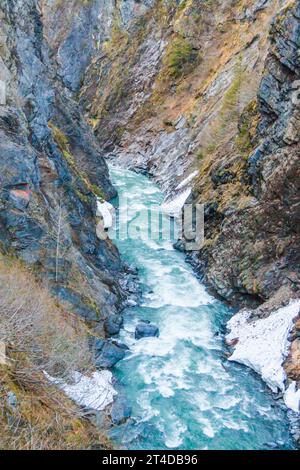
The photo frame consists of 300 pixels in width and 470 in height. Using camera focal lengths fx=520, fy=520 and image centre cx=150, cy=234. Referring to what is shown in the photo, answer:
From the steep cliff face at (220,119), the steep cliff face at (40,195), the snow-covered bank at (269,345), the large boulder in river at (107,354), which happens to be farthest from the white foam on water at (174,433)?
the steep cliff face at (220,119)

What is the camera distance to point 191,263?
28.9 metres

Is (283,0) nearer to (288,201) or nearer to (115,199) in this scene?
(115,199)

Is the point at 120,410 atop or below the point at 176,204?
below

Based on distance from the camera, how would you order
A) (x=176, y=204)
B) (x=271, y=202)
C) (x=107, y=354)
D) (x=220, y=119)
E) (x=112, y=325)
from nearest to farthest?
(x=107, y=354) → (x=112, y=325) → (x=271, y=202) → (x=176, y=204) → (x=220, y=119)

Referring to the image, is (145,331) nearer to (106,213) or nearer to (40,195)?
(40,195)

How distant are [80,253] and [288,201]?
956 centimetres

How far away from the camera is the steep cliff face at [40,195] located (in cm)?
1939

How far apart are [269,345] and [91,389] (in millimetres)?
7545

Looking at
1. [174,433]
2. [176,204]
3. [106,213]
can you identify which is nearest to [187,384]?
[174,433]

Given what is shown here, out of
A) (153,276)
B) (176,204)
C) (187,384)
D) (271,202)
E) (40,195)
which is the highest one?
(40,195)

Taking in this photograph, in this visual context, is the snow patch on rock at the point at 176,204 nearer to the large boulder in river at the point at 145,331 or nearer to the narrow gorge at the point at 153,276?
the narrow gorge at the point at 153,276

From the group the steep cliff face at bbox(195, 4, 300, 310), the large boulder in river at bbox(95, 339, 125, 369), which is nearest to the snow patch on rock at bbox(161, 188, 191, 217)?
the steep cliff face at bbox(195, 4, 300, 310)

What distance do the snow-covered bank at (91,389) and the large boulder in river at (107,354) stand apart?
50 centimetres

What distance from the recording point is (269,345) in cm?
2028
